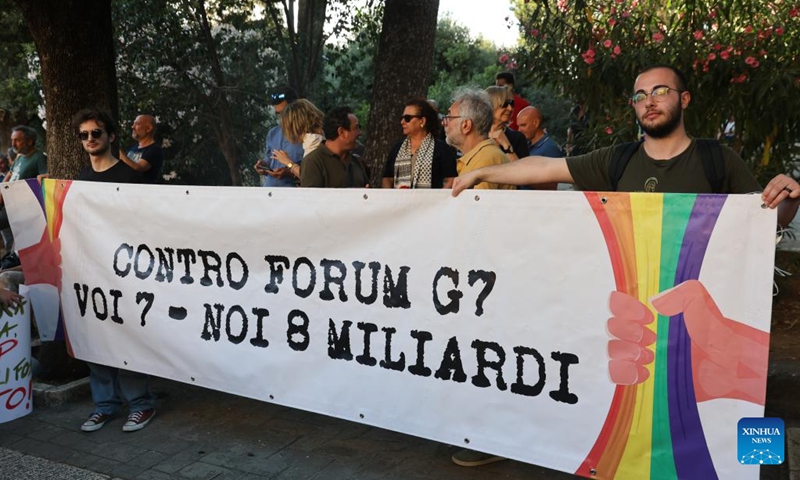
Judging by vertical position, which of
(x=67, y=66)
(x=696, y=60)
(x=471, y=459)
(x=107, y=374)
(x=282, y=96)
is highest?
(x=696, y=60)

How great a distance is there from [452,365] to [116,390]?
245 centimetres

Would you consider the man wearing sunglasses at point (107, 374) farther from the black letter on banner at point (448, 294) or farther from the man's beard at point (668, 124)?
the man's beard at point (668, 124)

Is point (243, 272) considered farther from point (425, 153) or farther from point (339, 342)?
point (425, 153)

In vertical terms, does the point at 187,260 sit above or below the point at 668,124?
below

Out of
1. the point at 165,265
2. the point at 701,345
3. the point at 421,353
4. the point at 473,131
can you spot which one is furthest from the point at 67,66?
the point at 701,345

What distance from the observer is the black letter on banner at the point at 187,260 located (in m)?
4.43

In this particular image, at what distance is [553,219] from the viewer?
3305 mm

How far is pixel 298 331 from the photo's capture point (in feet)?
13.4

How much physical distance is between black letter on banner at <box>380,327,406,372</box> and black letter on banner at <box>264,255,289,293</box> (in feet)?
2.25

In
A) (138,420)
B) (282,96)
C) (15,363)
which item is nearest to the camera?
(15,363)

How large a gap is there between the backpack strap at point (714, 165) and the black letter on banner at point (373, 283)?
153 cm

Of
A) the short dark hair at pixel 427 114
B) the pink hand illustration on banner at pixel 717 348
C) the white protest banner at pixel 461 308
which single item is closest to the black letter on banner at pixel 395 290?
the white protest banner at pixel 461 308

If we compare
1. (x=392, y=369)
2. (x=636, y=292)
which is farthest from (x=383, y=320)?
(x=636, y=292)

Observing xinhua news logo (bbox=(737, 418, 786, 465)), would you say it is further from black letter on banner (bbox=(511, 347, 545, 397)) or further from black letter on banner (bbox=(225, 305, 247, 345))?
black letter on banner (bbox=(225, 305, 247, 345))
